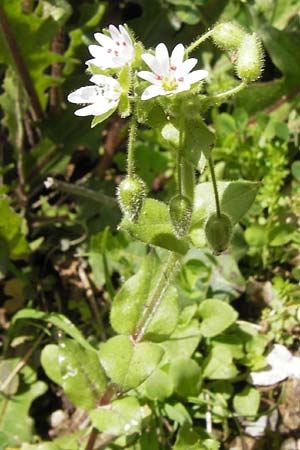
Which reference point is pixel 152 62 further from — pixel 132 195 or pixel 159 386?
pixel 159 386

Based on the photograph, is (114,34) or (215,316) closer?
(114,34)

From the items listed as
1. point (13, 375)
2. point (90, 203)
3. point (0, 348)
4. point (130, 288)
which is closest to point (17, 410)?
point (13, 375)

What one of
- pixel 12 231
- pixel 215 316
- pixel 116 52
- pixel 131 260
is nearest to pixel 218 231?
pixel 116 52

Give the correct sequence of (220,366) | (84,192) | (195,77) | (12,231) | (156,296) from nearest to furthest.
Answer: (195,77)
(156,296)
(220,366)
(12,231)
(84,192)

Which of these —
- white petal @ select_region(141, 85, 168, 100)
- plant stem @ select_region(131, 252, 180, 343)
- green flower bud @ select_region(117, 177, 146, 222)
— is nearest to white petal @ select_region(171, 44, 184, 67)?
A: white petal @ select_region(141, 85, 168, 100)

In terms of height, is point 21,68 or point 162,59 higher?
point 162,59

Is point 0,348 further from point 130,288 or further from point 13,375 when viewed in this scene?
point 130,288

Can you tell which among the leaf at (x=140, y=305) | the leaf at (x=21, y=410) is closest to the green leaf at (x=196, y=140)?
the leaf at (x=140, y=305)
